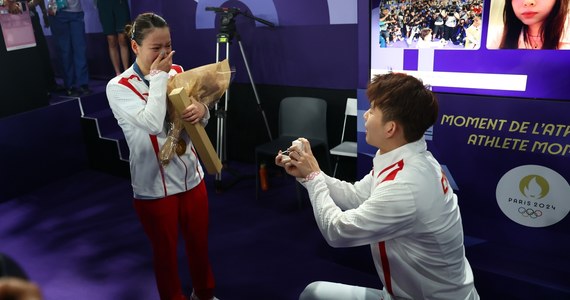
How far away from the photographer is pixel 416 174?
1.47 metres

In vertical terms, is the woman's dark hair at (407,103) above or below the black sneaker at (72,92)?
above

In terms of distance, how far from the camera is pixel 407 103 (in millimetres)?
1480

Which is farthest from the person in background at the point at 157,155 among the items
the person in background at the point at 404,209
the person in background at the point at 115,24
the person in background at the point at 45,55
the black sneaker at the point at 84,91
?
the person in background at the point at 45,55

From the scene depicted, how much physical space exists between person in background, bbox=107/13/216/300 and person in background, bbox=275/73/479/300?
2.57 ft

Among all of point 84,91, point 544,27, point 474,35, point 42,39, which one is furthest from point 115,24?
point 544,27

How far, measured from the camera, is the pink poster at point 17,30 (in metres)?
4.35

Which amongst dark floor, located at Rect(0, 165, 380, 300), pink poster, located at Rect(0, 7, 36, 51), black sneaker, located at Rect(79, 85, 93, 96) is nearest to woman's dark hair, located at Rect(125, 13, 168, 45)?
dark floor, located at Rect(0, 165, 380, 300)

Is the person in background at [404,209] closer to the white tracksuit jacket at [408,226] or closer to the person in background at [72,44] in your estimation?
the white tracksuit jacket at [408,226]

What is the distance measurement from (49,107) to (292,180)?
8.50 feet

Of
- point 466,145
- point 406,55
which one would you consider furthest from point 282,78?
point 466,145

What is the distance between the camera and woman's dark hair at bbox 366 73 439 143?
1482 mm

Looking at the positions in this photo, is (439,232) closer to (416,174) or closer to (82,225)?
(416,174)

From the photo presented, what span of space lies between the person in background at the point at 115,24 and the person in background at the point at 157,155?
3392 millimetres

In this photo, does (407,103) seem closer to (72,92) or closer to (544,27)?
(544,27)
